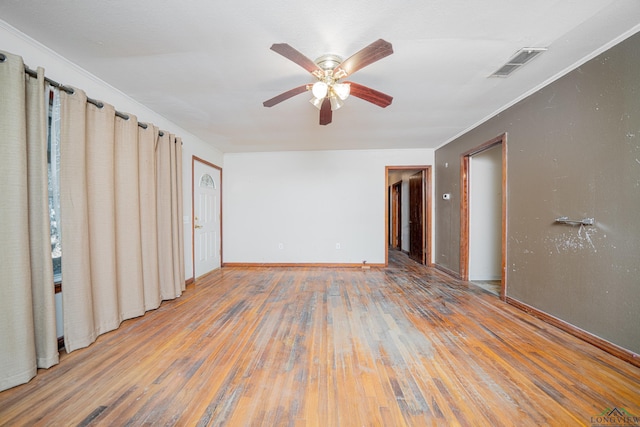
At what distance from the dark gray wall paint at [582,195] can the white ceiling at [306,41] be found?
0.28 m

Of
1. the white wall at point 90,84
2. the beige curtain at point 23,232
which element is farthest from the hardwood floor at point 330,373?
the white wall at point 90,84

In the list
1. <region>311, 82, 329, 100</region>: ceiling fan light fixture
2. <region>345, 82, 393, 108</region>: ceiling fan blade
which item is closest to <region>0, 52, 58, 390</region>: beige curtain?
<region>311, 82, 329, 100</region>: ceiling fan light fixture

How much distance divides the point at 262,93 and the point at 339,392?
2715mm

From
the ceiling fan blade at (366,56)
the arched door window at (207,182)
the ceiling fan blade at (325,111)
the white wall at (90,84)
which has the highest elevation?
the white wall at (90,84)

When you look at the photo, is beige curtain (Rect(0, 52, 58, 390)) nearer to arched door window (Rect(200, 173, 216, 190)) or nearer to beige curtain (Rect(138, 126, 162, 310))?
beige curtain (Rect(138, 126, 162, 310))

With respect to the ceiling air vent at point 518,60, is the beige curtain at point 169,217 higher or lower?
lower

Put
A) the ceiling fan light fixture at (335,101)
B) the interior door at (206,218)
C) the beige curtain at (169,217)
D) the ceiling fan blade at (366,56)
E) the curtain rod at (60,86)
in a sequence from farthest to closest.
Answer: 1. the interior door at (206,218)
2. the beige curtain at (169,217)
3. the ceiling fan light fixture at (335,101)
4. the curtain rod at (60,86)
5. the ceiling fan blade at (366,56)

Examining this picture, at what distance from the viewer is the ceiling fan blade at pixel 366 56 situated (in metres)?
1.43

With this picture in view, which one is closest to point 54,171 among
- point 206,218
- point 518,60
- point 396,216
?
point 206,218

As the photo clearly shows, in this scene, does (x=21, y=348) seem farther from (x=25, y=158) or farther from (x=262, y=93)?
(x=262, y=93)

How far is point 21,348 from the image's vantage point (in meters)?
1.51

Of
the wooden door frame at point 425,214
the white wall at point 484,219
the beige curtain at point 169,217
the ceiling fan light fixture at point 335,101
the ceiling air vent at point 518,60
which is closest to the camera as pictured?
the ceiling air vent at point 518,60

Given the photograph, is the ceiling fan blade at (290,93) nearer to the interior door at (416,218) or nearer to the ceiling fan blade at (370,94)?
the ceiling fan blade at (370,94)

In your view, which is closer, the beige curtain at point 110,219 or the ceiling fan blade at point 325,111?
the beige curtain at point 110,219
